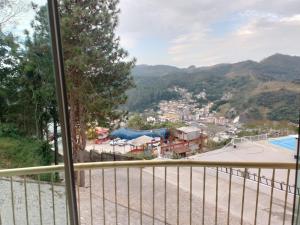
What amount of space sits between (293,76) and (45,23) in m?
1.40

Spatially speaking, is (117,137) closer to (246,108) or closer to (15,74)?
(246,108)

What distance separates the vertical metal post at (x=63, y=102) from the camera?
112 centimetres

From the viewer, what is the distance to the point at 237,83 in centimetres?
214

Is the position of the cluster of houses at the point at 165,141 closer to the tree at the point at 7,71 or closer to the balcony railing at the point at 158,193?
the balcony railing at the point at 158,193

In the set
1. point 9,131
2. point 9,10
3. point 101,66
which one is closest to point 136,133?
Result: point 101,66

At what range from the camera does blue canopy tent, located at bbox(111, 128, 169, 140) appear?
2426 mm

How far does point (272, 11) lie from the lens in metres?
1.97

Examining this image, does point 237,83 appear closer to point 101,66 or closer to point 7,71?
point 101,66

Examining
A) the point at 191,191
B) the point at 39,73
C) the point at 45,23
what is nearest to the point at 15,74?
the point at 39,73

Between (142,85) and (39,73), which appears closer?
(39,73)

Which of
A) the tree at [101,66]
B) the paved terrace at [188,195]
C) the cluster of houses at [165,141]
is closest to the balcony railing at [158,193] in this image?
the paved terrace at [188,195]

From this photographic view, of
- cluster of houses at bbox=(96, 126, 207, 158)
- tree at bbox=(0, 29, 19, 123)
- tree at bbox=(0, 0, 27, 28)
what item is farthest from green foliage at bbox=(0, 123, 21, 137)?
cluster of houses at bbox=(96, 126, 207, 158)

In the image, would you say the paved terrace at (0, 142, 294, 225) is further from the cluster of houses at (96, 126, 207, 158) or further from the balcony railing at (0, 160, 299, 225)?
the cluster of houses at (96, 126, 207, 158)

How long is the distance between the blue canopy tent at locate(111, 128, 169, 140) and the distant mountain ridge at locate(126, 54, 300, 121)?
0.23 meters
